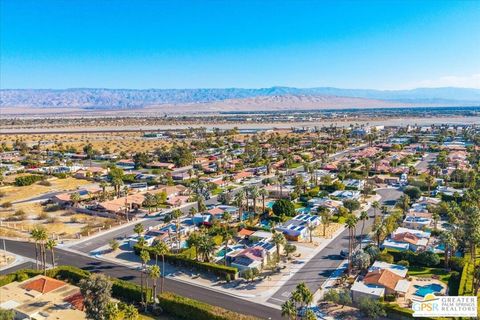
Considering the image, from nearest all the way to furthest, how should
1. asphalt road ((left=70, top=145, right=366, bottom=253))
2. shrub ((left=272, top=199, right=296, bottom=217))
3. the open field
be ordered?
asphalt road ((left=70, top=145, right=366, bottom=253)), shrub ((left=272, top=199, right=296, bottom=217)), the open field

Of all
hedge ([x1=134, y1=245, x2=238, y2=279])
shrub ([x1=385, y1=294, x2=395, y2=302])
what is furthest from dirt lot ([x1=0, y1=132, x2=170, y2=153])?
shrub ([x1=385, y1=294, x2=395, y2=302])

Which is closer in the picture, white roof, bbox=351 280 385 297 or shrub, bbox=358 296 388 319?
shrub, bbox=358 296 388 319

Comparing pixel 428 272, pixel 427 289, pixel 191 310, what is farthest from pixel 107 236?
pixel 428 272

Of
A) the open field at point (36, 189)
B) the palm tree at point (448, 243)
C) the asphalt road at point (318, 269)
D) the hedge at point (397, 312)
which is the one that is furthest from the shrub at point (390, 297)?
the open field at point (36, 189)

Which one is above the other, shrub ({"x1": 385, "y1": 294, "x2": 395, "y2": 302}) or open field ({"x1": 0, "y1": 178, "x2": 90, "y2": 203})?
open field ({"x1": 0, "y1": 178, "x2": 90, "y2": 203})

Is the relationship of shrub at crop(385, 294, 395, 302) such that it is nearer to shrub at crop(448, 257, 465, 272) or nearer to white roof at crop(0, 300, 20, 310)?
shrub at crop(448, 257, 465, 272)

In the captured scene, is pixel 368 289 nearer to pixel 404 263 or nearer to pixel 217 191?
pixel 404 263

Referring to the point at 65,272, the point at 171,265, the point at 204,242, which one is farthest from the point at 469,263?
the point at 65,272

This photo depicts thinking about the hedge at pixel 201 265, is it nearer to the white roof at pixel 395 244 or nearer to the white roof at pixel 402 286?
the white roof at pixel 402 286
